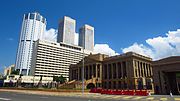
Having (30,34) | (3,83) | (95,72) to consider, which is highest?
(30,34)

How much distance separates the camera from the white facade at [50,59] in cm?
14975

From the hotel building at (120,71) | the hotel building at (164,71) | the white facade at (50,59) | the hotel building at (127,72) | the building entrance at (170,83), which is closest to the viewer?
the hotel building at (164,71)

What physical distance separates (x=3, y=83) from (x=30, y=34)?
89966 millimetres

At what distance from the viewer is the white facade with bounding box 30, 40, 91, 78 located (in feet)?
491

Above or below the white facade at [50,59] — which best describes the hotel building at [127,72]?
below

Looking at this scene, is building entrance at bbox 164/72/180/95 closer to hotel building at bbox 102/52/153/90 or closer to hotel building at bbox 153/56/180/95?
hotel building at bbox 153/56/180/95

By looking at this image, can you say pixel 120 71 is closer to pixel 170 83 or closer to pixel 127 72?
pixel 127 72

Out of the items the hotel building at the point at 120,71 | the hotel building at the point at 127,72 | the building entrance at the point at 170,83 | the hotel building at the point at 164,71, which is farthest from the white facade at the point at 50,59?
the building entrance at the point at 170,83

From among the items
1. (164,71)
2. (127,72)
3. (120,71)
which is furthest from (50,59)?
(164,71)

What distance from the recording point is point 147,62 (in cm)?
9538

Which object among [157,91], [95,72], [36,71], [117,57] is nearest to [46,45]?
[36,71]

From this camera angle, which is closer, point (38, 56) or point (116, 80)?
point (116, 80)

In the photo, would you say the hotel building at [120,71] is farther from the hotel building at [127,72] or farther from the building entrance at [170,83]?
the building entrance at [170,83]

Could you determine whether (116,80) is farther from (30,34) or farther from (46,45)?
(30,34)
